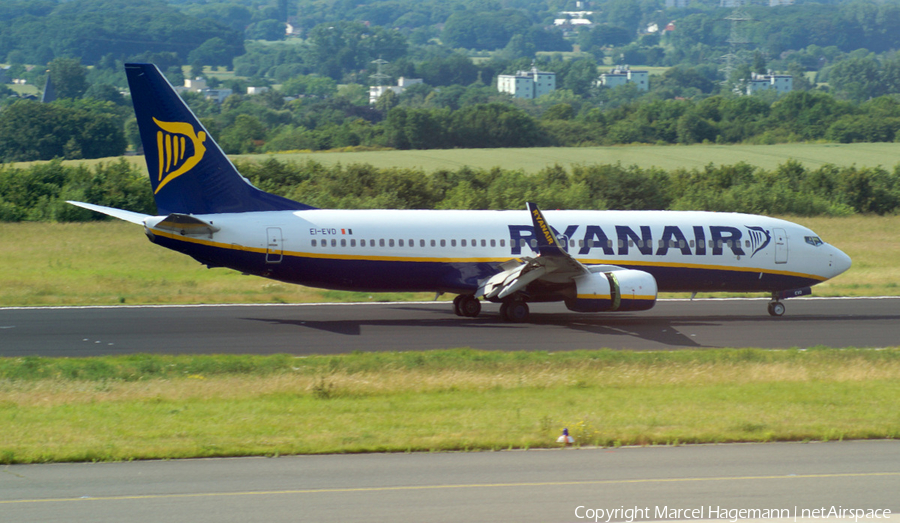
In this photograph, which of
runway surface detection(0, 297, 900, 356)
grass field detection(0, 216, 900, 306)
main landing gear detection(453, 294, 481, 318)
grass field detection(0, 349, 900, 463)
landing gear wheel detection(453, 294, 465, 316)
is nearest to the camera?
grass field detection(0, 349, 900, 463)

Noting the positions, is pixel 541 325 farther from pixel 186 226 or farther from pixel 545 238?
pixel 186 226

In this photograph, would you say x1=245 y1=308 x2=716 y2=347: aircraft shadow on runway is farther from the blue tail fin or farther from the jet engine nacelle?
the blue tail fin

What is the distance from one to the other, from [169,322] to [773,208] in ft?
137

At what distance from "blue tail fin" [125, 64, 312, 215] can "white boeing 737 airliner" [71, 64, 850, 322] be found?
3 cm

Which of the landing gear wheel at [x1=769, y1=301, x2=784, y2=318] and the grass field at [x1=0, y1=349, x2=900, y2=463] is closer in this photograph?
the grass field at [x1=0, y1=349, x2=900, y2=463]

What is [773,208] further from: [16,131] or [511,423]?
[16,131]

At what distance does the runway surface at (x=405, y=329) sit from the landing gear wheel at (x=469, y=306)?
368 millimetres

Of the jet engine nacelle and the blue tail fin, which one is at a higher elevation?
the blue tail fin

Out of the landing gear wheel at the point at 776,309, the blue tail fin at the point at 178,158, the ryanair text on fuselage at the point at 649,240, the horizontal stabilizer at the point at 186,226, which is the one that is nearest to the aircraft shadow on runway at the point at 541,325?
the ryanair text on fuselage at the point at 649,240

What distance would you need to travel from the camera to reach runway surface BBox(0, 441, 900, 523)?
11.6 meters

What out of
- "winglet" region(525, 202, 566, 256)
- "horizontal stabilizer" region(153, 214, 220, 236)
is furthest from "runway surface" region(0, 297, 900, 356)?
"horizontal stabilizer" region(153, 214, 220, 236)

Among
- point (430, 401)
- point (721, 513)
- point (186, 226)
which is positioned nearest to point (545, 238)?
point (430, 401)

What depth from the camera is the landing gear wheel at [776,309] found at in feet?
104

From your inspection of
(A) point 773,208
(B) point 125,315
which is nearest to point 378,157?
(A) point 773,208
